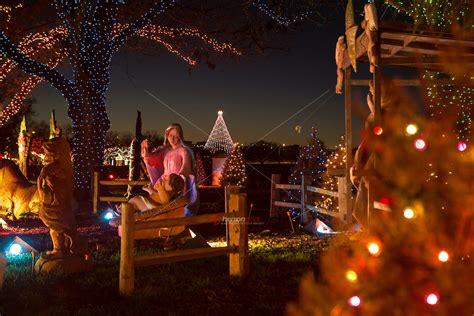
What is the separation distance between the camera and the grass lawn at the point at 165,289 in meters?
6.18

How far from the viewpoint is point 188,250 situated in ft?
23.7

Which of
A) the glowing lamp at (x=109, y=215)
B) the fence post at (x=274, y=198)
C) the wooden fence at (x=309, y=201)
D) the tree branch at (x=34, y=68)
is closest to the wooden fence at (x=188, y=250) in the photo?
the wooden fence at (x=309, y=201)

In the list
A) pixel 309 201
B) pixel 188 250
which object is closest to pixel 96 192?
pixel 309 201

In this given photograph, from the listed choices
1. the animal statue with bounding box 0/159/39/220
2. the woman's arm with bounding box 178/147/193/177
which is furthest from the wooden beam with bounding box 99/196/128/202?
the woman's arm with bounding box 178/147/193/177

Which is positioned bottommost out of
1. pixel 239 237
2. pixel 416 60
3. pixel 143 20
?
pixel 239 237

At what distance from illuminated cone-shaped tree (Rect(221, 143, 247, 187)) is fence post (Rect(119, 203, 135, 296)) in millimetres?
17463

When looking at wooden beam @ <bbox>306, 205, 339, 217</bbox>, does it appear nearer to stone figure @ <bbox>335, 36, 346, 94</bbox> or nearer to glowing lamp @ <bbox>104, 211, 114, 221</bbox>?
glowing lamp @ <bbox>104, 211, 114, 221</bbox>

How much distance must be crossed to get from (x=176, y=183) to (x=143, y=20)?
945cm

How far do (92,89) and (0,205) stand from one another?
16.0 ft

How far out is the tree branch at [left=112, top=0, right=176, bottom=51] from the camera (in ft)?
56.2

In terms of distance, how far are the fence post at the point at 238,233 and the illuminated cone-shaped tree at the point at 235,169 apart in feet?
53.5

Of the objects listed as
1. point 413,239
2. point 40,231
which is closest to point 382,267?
point 413,239

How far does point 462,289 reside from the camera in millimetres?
5434

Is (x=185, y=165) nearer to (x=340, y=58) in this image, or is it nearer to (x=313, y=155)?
(x=340, y=58)
